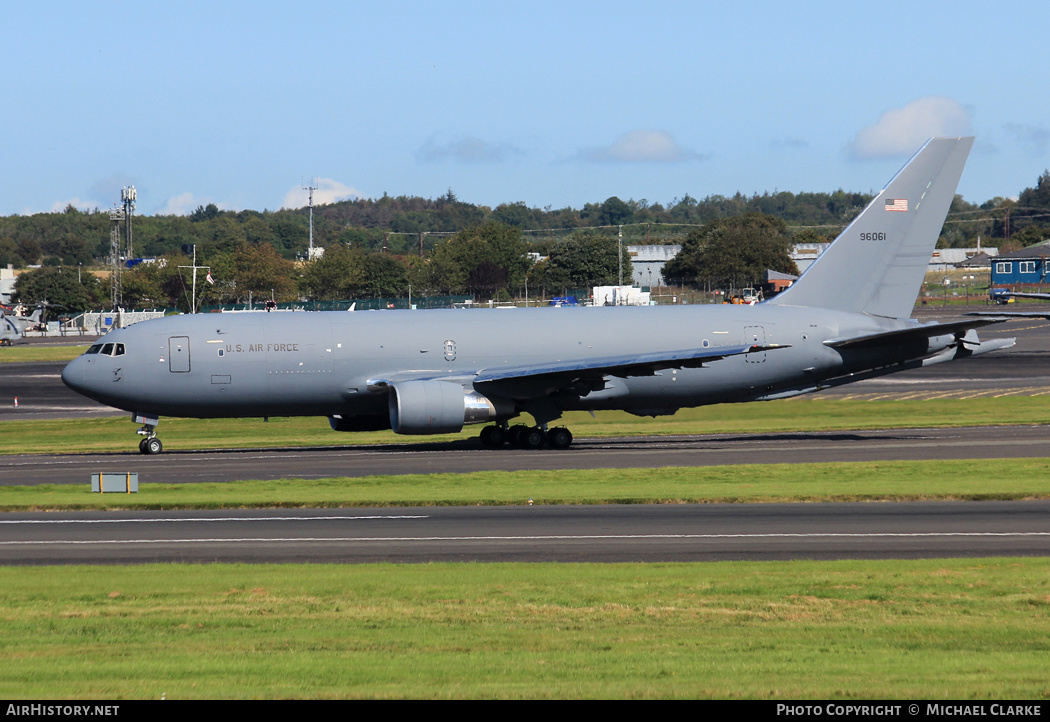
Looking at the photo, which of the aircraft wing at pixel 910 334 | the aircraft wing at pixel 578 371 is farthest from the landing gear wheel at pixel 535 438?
the aircraft wing at pixel 910 334

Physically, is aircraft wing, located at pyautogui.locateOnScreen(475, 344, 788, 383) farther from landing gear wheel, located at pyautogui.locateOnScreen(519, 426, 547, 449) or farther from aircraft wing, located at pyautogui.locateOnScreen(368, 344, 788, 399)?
landing gear wheel, located at pyautogui.locateOnScreen(519, 426, 547, 449)

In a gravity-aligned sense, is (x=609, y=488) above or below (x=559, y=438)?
below

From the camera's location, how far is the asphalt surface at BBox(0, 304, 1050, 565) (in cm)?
1945

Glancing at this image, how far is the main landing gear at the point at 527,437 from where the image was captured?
127 ft

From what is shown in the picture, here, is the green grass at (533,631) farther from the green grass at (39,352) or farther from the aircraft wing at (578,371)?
the green grass at (39,352)

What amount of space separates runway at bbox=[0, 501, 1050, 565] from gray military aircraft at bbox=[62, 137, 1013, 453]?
1266cm

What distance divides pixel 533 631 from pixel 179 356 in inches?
1060

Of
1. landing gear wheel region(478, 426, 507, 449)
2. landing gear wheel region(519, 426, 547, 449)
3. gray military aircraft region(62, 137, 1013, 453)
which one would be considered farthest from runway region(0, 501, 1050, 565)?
landing gear wheel region(478, 426, 507, 449)

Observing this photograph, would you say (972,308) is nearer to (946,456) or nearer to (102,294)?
(946,456)

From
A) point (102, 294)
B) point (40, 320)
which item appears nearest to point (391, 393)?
point (40, 320)

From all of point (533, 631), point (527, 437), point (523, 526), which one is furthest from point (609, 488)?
point (533, 631)

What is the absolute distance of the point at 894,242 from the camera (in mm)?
41812

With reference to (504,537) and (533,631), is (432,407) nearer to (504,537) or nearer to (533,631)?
(504,537)

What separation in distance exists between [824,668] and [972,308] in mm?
124581
